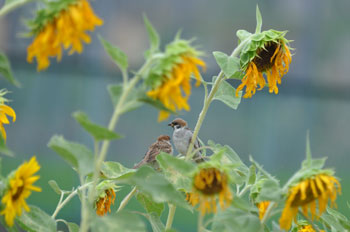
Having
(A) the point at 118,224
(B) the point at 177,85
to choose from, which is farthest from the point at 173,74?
(A) the point at 118,224

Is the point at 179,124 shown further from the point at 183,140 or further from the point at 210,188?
the point at 210,188

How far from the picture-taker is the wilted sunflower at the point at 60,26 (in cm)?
43

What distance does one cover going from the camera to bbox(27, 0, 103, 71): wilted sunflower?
43 centimetres

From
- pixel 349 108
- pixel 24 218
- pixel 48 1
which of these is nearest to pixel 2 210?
Answer: pixel 24 218

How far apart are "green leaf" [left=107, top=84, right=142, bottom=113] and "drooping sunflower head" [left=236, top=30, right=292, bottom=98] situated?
0.18m

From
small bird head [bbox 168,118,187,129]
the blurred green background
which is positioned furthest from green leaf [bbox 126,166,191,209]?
the blurred green background

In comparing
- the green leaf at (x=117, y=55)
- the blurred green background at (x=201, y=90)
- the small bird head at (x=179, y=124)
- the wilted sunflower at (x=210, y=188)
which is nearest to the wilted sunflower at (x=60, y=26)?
the green leaf at (x=117, y=55)

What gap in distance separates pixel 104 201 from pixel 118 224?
7.7 inches

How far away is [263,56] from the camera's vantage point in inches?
23.4

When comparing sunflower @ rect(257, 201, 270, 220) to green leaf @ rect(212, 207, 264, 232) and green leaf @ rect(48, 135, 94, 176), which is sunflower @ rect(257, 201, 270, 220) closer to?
green leaf @ rect(212, 207, 264, 232)

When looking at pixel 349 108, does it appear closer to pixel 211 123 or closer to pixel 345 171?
pixel 345 171

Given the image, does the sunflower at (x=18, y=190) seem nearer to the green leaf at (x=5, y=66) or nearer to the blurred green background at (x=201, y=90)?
the green leaf at (x=5, y=66)

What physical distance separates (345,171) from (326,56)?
1.86 feet

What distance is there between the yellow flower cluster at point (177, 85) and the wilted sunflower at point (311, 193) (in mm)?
110
